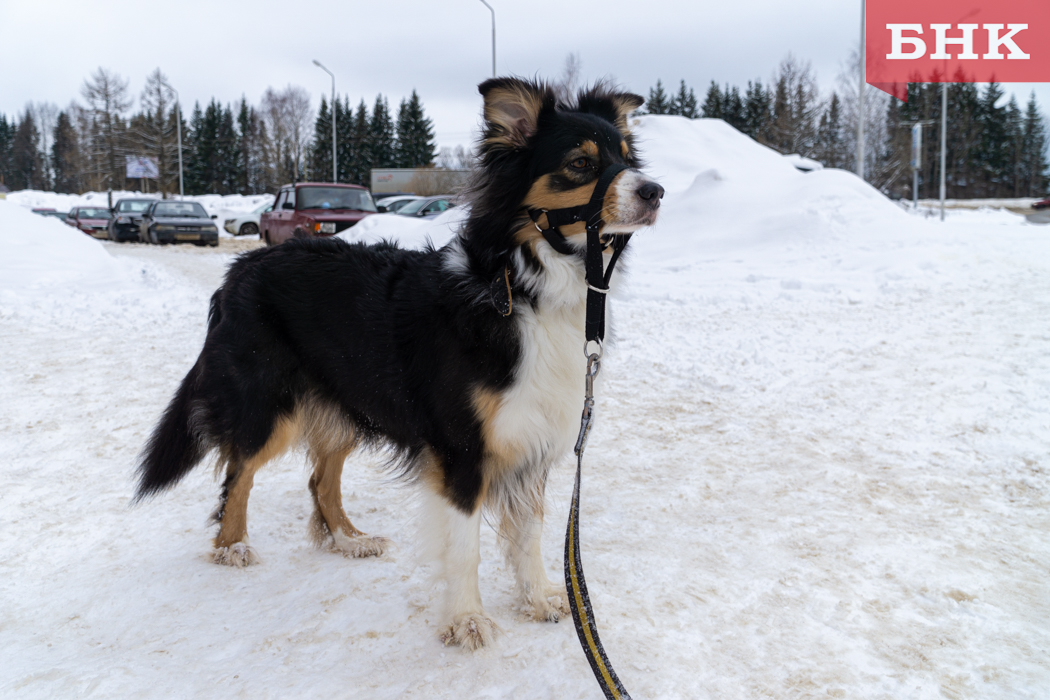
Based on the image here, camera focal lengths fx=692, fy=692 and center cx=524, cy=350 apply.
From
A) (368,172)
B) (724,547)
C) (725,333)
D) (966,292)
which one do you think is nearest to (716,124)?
(966,292)

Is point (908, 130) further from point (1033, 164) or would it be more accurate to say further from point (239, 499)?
point (239, 499)

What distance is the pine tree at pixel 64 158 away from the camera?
266 feet

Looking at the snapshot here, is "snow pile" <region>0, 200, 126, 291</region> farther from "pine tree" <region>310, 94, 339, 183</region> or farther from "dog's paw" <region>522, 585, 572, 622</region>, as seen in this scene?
"pine tree" <region>310, 94, 339, 183</region>

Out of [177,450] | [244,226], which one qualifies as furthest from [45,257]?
[244,226]

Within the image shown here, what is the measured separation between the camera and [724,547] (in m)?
3.41

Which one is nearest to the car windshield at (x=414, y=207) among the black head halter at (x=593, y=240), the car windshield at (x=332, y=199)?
the car windshield at (x=332, y=199)

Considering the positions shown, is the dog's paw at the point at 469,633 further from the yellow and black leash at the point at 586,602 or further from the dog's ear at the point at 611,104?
the dog's ear at the point at 611,104

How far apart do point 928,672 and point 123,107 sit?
76236mm

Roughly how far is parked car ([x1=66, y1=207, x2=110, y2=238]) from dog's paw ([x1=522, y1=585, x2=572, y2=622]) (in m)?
32.3

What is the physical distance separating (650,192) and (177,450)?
2.65 metres

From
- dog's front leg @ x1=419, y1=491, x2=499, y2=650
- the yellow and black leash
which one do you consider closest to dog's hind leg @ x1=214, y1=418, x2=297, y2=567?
dog's front leg @ x1=419, y1=491, x2=499, y2=650

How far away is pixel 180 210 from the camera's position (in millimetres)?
24766

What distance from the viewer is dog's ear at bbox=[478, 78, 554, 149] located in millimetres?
2736

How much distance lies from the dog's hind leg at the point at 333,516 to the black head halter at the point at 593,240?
1.69m
